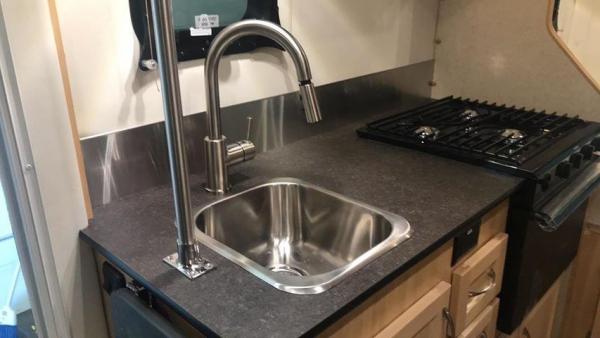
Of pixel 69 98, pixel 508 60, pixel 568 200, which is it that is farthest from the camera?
pixel 508 60

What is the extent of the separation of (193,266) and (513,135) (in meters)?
1.06

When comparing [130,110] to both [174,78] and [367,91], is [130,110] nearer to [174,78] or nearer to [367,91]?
[174,78]

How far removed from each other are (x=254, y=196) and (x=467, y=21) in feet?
3.85

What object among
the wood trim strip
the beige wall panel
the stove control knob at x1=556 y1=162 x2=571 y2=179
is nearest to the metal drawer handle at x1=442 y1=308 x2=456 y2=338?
the stove control knob at x1=556 y1=162 x2=571 y2=179

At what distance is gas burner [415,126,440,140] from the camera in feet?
4.83

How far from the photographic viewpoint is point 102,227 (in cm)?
99

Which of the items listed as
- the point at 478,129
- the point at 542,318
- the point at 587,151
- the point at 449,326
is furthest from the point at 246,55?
the point at 542,318

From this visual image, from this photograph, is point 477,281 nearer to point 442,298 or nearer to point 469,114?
point 442,298

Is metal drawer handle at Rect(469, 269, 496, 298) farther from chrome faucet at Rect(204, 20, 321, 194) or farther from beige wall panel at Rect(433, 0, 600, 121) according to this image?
beige wall panel at Rect(433, 0, 600, 121)

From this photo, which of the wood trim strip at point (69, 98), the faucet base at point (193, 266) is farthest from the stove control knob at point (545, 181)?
the wood trim strip at point (69, 98)

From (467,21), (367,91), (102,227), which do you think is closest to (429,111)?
(367,91)

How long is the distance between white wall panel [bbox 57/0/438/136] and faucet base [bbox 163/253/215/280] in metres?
0.37

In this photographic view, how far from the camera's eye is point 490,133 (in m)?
1.48

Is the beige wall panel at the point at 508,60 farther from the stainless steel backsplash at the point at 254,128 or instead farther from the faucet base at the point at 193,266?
the faucet base at the point at 193,266
